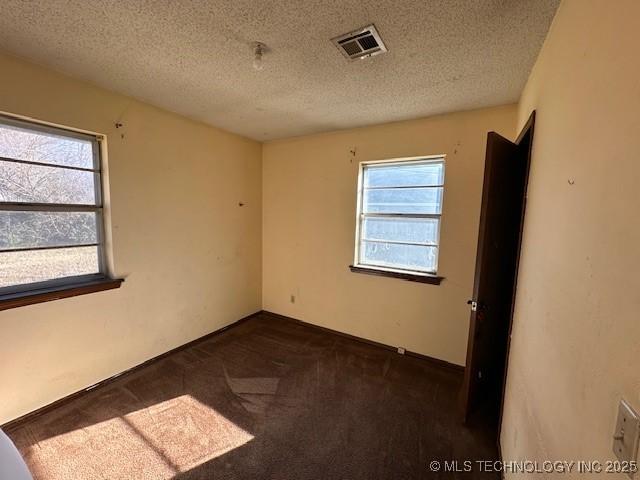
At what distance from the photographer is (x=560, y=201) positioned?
1.01m

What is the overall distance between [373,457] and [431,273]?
64.8 inches

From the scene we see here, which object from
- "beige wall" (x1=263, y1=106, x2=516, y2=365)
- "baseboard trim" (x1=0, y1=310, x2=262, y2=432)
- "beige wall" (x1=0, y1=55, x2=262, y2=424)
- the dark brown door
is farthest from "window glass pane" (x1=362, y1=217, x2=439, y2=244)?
"baseboard trim" (x1=0, y1=310, x2=262, y2=432)

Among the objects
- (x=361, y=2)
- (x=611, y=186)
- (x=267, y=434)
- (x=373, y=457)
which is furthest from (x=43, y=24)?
(x=373, y=457)

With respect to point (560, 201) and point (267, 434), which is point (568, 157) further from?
point (267, 434)

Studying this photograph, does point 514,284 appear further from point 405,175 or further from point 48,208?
point 48,208

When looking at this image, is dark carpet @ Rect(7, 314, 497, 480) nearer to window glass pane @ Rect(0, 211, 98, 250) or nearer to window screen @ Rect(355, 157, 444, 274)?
window screen @ Rect(355, 157, 444, 274)

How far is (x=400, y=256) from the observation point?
287cm

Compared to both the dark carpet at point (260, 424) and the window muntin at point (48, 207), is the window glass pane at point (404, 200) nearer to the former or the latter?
the dark carpet at point (260, 424)

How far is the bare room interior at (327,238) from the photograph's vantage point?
833 mm

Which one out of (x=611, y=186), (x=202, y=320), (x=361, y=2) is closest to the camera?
(x=611, y=186)

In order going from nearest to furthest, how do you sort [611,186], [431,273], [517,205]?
[611,186]
[517,205]
[431,273]

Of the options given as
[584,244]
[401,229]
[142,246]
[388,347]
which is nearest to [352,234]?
[401,229]

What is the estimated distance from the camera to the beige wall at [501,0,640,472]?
1.88 ft

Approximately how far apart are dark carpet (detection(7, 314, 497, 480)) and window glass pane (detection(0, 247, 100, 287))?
0.98 metres
